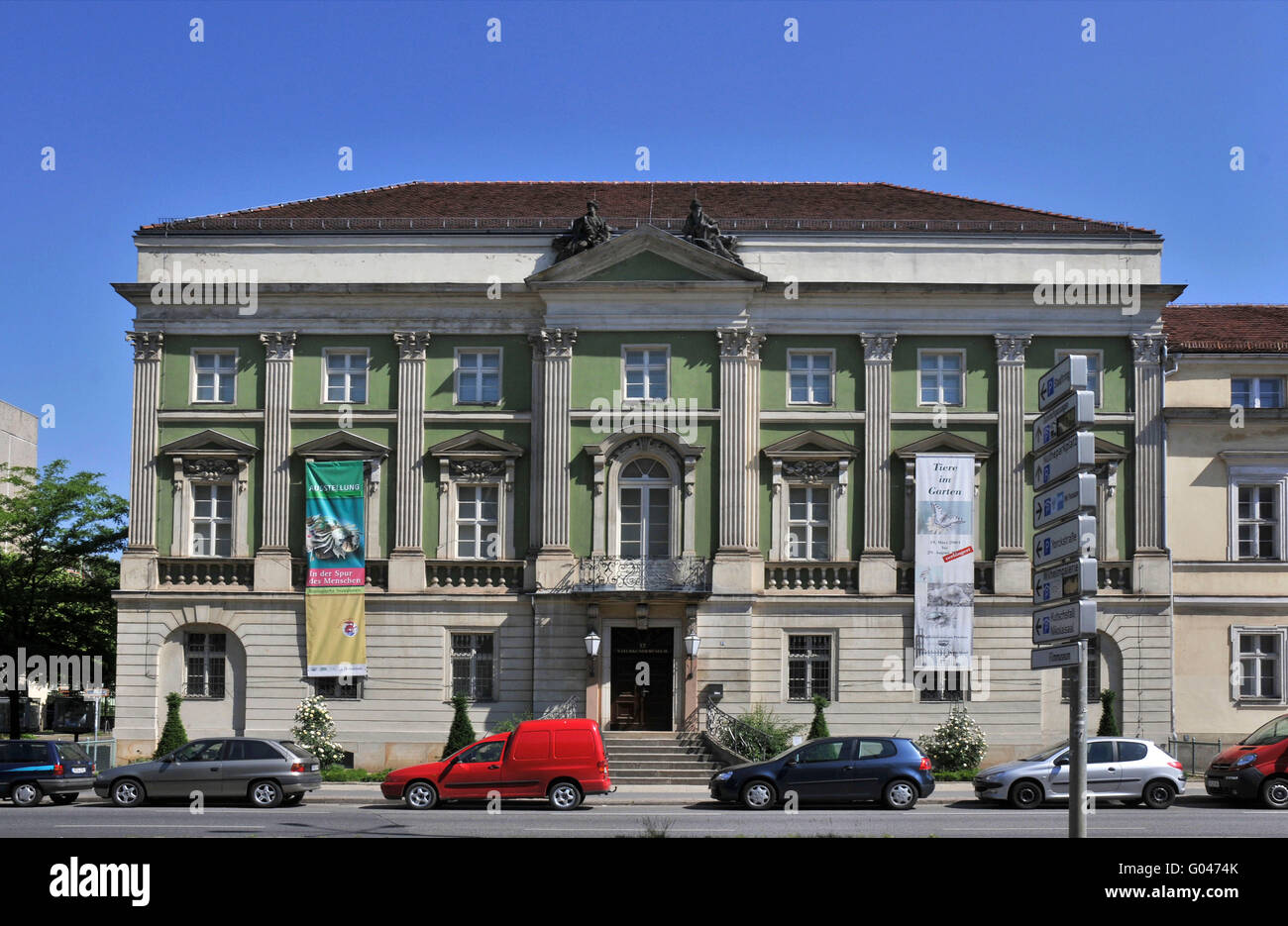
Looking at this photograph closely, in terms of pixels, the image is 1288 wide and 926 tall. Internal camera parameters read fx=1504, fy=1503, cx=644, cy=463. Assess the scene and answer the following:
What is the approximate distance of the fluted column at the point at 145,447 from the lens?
3947 centimetres

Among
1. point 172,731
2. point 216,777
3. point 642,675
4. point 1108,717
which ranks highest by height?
point 642,675

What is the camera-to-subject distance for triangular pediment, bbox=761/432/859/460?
39.1 m

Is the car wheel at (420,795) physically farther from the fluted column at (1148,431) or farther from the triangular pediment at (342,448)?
the fluted column at (1148,431)

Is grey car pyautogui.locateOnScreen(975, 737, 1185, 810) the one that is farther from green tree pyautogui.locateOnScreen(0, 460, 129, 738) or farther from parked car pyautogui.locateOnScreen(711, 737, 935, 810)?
green tree pyautogui.locateOnScreen(0, 460, 129, 738)

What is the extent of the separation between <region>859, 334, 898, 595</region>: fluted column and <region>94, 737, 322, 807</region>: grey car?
16.0m

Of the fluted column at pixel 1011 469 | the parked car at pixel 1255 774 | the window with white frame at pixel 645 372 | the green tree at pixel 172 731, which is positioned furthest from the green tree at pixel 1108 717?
the green tree at pixel 172 731

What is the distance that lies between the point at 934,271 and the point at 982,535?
23.1 feet

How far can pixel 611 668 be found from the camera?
38500 millimetres

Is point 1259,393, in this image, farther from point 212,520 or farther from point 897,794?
point 212,520

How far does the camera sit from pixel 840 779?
28.4 meters

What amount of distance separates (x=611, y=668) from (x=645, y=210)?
13037mm

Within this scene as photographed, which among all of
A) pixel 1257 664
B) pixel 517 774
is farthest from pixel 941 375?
pixel 517 774

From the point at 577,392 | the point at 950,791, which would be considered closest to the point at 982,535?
the point at 950,791

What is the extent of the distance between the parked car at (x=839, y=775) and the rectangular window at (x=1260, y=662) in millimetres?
14314
